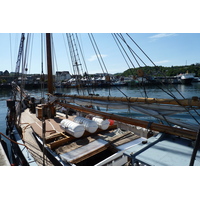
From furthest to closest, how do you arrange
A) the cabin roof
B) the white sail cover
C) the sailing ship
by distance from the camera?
1. the white sail cover
2. the sailing ship
3. the cabin roof

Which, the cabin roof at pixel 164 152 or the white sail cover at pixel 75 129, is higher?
the cabin roof at pixel 164 152

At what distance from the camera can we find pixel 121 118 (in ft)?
15.6

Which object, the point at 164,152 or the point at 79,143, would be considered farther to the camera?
the point at 79,143

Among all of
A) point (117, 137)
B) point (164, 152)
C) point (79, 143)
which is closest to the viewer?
point (164, 152)

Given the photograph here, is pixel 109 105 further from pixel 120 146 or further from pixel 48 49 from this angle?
pixel 48 49

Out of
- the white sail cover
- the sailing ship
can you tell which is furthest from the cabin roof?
the white sail cover

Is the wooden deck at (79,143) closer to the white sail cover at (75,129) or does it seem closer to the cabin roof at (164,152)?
the white sail cover at (75,129)

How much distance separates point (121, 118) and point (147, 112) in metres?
0.91

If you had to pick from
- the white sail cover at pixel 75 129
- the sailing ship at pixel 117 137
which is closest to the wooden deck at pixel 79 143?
the sailing ship at pixel 117 137

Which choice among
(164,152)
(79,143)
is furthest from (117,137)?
(164,152)

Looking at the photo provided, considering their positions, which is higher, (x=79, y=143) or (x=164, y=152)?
(x=164, y=152)

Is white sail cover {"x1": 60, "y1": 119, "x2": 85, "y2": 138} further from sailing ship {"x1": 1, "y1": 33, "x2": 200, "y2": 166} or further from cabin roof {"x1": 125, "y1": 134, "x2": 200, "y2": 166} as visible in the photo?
cabin roof {"x1": 125, "y1": 134, "x2": 200, "y2": 166}

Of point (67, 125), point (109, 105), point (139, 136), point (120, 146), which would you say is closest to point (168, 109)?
point (109, 105)

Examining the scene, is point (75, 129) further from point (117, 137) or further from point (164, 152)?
point (164, 152)
